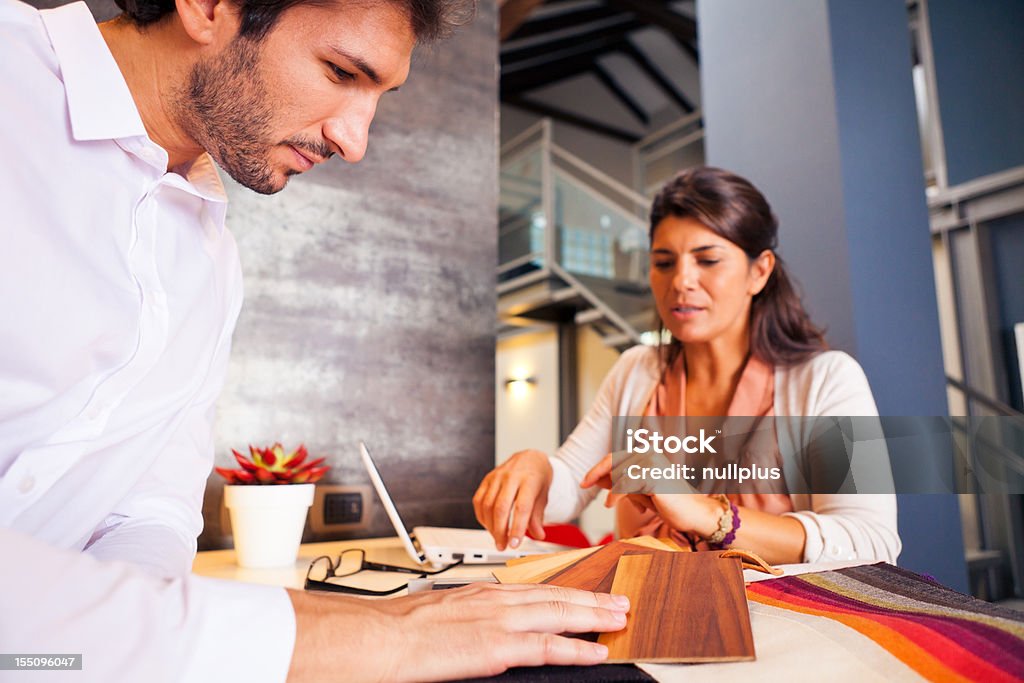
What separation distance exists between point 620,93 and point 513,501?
9878mm

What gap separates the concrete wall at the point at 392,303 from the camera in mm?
1556

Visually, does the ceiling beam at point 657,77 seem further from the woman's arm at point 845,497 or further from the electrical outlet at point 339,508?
the electrical outlet at point 339,508

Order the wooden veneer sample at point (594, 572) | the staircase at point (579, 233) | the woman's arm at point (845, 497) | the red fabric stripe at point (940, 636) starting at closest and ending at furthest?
the red fabric stripe at point (940, 636), the wooden veneer sample at point (594, 572), the woman's arm at point (845, 497), the staircase at point (579, 233)

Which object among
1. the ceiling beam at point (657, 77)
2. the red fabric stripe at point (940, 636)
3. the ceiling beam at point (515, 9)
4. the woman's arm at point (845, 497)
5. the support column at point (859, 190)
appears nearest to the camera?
the red fabric stripe at point (940, 636)

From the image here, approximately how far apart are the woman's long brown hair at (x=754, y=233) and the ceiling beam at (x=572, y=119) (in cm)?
852

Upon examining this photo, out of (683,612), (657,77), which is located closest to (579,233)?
(657,77)

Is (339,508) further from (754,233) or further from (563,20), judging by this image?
(563,20)

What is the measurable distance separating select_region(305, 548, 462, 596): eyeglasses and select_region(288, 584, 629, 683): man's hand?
1.44ft

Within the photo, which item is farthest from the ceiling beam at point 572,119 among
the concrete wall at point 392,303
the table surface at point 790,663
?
the table surface at point 790,663

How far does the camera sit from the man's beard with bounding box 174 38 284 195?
2.82 feet

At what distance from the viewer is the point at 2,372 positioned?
67 cm

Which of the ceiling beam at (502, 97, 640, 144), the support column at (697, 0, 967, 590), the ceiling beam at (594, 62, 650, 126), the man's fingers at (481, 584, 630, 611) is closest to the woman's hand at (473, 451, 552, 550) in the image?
the man's fingers at (481, 584, 630, 611)

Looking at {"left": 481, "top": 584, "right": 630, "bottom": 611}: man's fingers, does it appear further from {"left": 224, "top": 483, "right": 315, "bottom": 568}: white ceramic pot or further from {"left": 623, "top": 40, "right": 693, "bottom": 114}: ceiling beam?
{"left": 623, "top": 40, "right": 693, "bottom": 114}: ceiling beam

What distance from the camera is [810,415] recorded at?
138 centimetres
